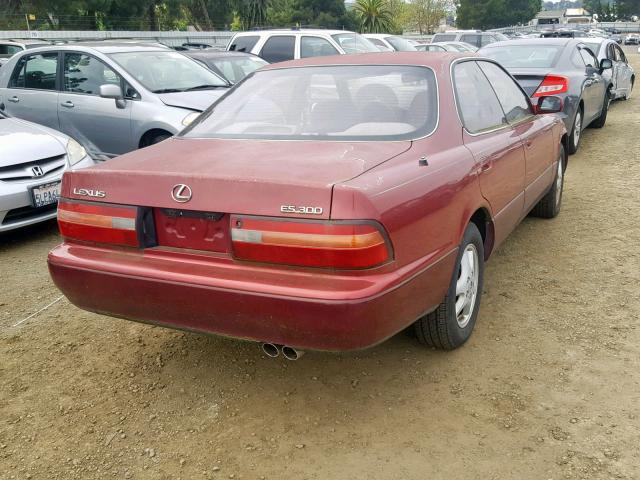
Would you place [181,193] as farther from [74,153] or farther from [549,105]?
[74,153]

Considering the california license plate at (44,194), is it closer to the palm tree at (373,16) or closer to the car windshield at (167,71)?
the car windshield at (167,71)

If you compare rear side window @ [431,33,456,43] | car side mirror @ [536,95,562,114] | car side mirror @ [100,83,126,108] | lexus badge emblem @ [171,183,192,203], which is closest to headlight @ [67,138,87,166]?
car side mirror @ [100,83,126,108]

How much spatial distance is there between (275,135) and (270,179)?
2.64 feet

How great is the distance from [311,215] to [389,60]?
157 cm

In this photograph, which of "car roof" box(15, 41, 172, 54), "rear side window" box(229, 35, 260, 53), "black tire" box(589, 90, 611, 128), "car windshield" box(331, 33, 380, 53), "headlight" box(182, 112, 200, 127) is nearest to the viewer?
"headlight" box(182, 112, 200, 127)

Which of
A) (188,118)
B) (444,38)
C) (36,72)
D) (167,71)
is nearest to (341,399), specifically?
(188,118)

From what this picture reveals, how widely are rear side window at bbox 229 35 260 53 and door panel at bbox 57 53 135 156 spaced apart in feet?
16.1

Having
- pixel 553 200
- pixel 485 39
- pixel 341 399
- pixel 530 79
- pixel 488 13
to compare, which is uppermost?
pixel 488 13

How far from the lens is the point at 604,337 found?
3.31 metres

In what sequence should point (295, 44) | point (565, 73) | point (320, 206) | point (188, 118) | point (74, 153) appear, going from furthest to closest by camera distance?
point (295, 44), point (565, 73), point (188, 118), point (74, 153), point (320, 206)

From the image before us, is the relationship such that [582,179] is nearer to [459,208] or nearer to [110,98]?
[459,208]

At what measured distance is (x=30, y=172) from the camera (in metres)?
5.17

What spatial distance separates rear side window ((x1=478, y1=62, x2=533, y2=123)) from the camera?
4035 mm

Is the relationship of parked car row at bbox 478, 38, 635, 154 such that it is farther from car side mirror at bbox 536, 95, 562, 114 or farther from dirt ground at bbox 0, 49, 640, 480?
dirt ground at bbox 0, 49, 640, 480
